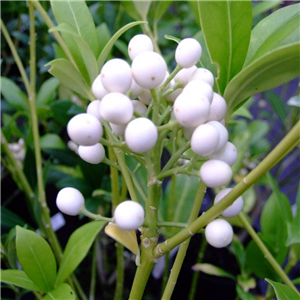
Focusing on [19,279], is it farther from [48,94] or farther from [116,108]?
[48,94]

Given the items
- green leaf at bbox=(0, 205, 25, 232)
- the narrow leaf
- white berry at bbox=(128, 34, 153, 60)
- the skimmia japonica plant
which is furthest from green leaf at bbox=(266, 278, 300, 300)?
green leaf at bbox=(0, 205, 25, 232)

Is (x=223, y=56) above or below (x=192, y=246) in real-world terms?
above

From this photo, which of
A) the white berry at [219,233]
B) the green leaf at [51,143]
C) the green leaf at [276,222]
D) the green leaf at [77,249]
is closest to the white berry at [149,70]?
the white berry at [219,233]

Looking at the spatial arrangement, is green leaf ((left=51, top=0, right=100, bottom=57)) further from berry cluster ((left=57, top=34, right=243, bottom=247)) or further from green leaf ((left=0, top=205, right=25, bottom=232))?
green leaf ((left=0, top=205, right=25, bottom=232))

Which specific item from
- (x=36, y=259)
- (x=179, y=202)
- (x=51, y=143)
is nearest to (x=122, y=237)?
(x=36, y=259)

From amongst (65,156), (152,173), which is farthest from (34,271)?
(65,156)

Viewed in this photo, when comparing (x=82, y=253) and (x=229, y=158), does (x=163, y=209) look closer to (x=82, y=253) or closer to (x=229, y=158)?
(x=82, y=253)

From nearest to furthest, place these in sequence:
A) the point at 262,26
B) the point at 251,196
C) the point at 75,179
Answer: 1. the point at 262,26
2. the point at 75,179
3. the point at 251,196
